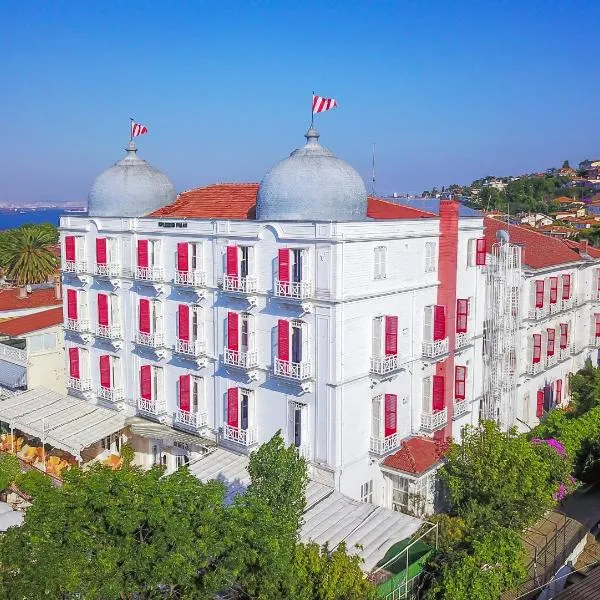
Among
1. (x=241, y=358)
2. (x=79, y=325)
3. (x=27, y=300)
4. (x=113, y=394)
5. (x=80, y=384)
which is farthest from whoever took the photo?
(x=27, y=300)

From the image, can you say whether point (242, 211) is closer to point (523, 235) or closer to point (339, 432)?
point (339, 432)

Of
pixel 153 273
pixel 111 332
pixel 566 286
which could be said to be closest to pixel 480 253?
pixel 566 286

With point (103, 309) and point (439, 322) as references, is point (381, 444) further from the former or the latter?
point (103, 309)

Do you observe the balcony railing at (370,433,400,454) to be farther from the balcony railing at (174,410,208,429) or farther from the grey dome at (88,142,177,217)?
the grey dome at (88,142,177,217)

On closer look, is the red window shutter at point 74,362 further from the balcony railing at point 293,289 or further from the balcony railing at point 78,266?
the balcony railing at point 293,289

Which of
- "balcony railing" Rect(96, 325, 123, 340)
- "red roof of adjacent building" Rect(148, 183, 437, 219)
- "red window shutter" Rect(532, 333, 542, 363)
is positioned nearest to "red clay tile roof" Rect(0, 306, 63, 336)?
"balcony railing" Rect(96, 325, 123, 340)

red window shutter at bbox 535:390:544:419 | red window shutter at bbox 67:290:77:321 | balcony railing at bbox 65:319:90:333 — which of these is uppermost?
red window shutter at bbox 67:290:77:321
